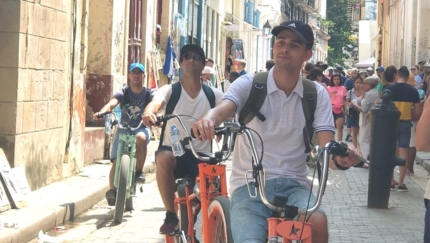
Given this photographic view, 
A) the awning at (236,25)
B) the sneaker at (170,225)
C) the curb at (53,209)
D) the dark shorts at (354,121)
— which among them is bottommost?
the curb at (53,209)

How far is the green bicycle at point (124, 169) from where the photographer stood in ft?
29.9

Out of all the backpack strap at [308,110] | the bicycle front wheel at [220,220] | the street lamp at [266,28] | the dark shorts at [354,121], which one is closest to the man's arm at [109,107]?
the bicycle front wheel at [220,220]

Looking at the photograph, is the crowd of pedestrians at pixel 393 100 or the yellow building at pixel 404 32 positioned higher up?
the yellow building at pixel 404 32

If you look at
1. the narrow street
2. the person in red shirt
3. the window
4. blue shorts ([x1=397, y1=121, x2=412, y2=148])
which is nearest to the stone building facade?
the narrow street

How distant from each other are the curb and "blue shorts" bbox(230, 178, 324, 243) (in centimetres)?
344

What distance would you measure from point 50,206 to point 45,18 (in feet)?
8.53

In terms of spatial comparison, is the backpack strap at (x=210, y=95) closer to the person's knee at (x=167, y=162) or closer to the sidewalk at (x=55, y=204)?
the person's knee at (x=167, y=162)

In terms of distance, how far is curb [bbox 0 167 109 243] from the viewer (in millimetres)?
7991

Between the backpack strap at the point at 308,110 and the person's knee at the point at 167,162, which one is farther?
the person's knee at the point at 167,162

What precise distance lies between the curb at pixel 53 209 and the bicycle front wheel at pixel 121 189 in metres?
0.57

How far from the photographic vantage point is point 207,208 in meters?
5.34

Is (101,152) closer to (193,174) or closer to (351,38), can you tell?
(193,174)

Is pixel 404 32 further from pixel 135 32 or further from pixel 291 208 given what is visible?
pixel 291 208

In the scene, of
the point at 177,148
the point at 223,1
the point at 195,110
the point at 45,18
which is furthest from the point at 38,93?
the point at 223,1
